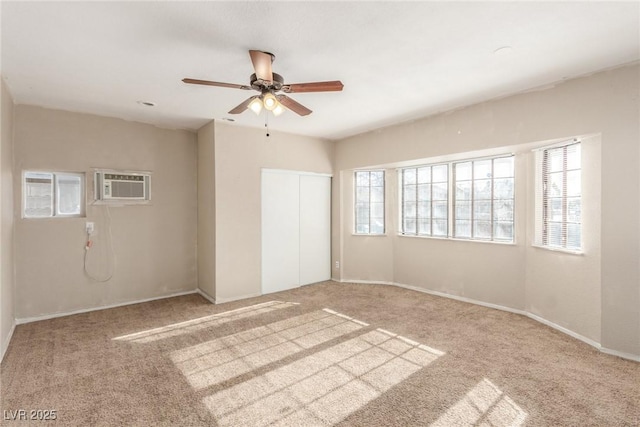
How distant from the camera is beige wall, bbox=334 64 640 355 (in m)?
2.72

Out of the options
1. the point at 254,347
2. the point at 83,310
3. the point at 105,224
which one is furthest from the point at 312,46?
the point at 83,310

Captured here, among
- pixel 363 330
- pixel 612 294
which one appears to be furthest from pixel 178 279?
pixel 612 294

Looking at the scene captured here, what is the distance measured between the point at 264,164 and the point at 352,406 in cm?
361

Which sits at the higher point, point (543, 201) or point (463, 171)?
point (463, 171)

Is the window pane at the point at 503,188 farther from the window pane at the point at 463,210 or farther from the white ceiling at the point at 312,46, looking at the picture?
the white ceiling at the point at 312,46

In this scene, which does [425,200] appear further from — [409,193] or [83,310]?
Answer: [83,310]

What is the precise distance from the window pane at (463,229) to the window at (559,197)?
2.92 ft

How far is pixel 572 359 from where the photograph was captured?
8.89 feet

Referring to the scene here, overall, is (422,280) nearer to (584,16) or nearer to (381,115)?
(381,115)

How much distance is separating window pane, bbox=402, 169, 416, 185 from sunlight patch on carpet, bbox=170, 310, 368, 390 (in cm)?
264

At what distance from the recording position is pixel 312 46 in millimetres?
2383

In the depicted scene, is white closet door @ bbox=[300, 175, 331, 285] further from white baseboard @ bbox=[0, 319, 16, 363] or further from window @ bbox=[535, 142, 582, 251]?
white baseboard @ bbox=[0, 319, 16, 363]

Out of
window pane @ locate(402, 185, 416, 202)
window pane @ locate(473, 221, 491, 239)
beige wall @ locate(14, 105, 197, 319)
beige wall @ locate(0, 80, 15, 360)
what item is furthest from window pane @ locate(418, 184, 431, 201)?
beige wall @ locate(0, 80, 15, 360)

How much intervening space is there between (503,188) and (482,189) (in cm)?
28
